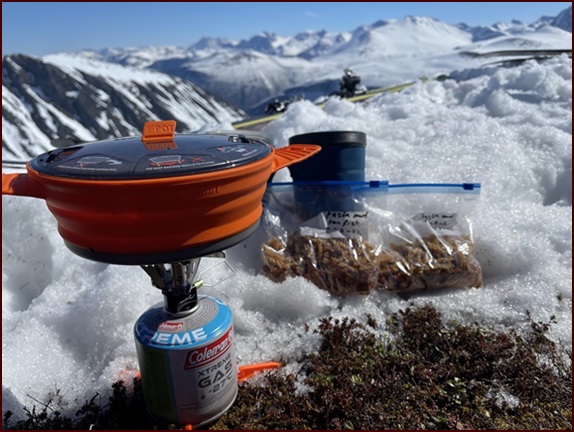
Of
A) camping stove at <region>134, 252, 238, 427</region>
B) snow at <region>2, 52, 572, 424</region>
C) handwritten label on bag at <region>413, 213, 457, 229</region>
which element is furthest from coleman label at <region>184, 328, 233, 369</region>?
handwritten label on bag at <region>413, 213, 457, 229</region>

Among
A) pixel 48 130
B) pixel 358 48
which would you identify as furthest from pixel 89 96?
pixel 358 48

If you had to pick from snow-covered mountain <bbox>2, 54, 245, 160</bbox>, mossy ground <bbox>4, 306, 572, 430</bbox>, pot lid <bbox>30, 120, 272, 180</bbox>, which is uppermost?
pot lid <bbox>30, 120, 272, 180</bbox>

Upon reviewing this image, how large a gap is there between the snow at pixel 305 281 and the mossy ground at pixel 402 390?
0.44ft

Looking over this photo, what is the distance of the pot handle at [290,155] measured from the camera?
1.68 m

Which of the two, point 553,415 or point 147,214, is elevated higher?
point 147,214

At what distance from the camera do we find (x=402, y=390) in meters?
1.96

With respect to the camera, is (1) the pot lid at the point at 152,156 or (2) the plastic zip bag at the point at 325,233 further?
(2) the plastic zip bag at the point at 325,233

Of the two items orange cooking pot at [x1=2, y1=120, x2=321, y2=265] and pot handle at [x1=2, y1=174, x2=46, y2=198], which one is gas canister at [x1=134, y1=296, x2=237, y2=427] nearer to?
orange cooking pot at [x1=2, y1=120, x2=321, y2=265]

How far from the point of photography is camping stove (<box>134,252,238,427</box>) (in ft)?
5.35

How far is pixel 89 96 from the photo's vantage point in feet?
301

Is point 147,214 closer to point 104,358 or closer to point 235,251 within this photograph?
point 104,358

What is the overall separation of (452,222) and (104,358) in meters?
2.35

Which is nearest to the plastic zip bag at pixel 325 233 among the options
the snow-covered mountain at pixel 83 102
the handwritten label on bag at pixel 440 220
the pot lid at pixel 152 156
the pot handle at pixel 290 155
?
the handwritten label on bag at pixel 440 220

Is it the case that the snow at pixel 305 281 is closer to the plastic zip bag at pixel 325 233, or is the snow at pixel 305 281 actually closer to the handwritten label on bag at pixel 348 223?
the plastic zip bag at pixel 325 233
